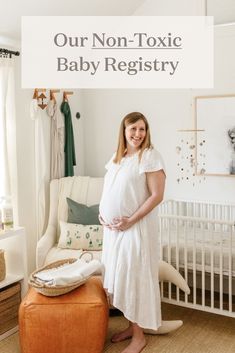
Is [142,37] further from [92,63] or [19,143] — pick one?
[19,143]

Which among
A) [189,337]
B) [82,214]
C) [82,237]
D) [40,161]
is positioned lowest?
[189,337]

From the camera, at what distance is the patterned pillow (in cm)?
342

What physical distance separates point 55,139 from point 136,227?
4.93 ft

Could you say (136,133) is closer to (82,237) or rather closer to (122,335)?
(82,237)

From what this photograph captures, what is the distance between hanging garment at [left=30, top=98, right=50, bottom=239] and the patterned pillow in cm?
34

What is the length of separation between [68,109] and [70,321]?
202 centimetres

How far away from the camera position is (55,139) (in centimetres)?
384

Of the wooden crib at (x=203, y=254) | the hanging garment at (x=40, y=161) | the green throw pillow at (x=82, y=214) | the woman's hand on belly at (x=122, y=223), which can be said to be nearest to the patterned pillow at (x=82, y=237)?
the green throw pillow at (x=82, y=214)

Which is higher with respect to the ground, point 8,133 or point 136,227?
point 8,133

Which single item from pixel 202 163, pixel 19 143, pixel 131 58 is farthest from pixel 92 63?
pixel 202 163

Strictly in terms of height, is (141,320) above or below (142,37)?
below

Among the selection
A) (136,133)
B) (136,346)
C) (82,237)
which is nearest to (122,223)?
(136,133)

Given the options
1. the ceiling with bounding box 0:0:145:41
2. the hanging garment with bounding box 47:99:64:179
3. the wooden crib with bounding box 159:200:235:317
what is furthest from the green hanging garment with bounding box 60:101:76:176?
the wooden crib with bounding box 159:200:235:317

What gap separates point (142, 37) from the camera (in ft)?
13.0
